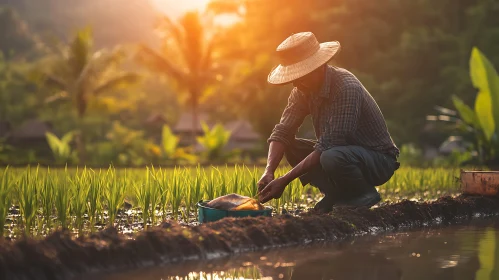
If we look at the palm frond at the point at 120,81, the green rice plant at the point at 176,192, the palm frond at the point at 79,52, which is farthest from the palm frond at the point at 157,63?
the green rice plant at the point at 176,192

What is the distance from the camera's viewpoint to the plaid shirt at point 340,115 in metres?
3.67

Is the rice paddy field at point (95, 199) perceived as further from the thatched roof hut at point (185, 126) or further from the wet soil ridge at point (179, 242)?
the thatched roof hut at point (185, 126)

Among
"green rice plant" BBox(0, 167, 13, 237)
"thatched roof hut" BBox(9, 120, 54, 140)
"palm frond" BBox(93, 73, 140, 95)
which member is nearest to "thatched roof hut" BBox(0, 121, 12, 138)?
"thatched roof hut" BBox(9, 120, 54, 140)

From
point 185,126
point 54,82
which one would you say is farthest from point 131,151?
point 185,126

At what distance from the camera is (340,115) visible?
12.0 feet

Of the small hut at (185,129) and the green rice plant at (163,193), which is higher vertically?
the small hut at (185,129)

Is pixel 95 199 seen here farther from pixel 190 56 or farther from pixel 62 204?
pixel 190 56

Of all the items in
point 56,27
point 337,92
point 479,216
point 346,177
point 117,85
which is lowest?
point 479,216

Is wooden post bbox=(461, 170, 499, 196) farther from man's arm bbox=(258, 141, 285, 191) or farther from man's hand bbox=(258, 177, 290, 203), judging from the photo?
man's hand bbox=(258, 177, 290, 203)

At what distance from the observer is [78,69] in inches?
800

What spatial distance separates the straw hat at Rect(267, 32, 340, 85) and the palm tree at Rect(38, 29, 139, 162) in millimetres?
16810

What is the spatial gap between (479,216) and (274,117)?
17.6 m

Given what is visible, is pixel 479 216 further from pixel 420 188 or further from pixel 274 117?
pixel 274 117

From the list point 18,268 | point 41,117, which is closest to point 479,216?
point 18,268
